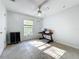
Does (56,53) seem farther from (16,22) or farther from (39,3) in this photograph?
(16,22)

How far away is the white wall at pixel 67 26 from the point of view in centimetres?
336

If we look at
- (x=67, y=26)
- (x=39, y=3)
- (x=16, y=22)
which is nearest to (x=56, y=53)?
(x=67, y=26)

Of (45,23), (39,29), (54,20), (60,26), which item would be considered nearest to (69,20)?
(60,26)

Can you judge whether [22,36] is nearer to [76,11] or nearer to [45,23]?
[45,23]

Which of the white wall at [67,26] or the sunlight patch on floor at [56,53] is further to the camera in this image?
the white wall at [67,26]

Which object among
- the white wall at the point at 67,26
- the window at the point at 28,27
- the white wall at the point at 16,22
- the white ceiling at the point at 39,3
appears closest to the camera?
the white ceiling at the point at 39,3

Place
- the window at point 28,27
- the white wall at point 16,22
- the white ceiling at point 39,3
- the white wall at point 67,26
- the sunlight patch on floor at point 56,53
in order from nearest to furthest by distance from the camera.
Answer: the sunlight patch on floor at point 56,53 < the white ceiling at point 39,3 < the white wall at point 67,26 < the white wall at point 16,22 < the window at point 28,27

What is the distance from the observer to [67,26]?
12.5ft

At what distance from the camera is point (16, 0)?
2.79 m

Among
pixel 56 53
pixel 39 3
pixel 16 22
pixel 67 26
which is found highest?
pixel 39 3

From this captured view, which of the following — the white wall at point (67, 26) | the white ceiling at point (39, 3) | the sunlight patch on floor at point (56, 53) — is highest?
the white ceiling at point (39, 3)

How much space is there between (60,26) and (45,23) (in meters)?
1.87

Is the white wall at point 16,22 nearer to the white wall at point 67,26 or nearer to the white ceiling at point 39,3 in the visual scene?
the white ceiling at point 39,3

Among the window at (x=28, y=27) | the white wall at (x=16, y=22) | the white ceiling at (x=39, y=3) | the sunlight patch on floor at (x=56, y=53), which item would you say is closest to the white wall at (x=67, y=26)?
the white ceiling at (x=39, y=3)
